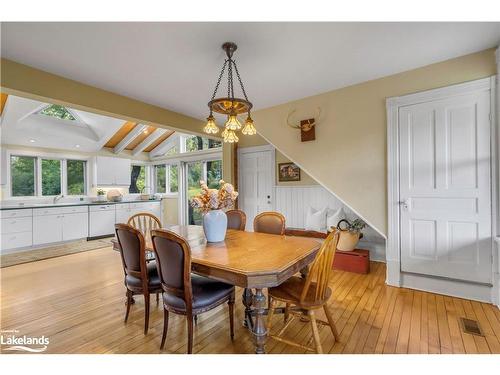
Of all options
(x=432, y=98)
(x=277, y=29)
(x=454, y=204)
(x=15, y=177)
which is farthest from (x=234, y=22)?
(x=15, y=177)

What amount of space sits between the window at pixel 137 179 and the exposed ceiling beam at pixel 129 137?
3.02ft

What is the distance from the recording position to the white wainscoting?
3.85 m

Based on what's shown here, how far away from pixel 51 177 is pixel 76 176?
1.69 feet

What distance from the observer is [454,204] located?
252 cm

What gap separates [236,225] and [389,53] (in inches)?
96.4

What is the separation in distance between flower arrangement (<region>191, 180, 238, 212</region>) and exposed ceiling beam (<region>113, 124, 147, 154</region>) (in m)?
4.61

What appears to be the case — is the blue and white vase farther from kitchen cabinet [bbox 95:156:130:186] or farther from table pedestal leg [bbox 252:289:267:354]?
kitchen cabinet [bbox 95:156:130:186]

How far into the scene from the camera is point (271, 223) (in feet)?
9.05

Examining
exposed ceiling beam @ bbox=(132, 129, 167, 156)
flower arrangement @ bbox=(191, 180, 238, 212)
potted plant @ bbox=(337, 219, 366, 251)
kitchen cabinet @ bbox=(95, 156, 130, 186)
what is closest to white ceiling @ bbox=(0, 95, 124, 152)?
kitchen cabinet @ bbox=(95, 156, 130, 186)

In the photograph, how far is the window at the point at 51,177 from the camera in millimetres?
5551

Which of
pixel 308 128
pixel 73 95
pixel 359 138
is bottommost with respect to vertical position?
pixel 359 138

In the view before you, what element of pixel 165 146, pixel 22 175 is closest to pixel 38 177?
pixel 22 175

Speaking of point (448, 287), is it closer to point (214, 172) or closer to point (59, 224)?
point (214, 172)

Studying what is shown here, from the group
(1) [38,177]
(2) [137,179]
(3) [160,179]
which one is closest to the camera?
(1) [38,177]
